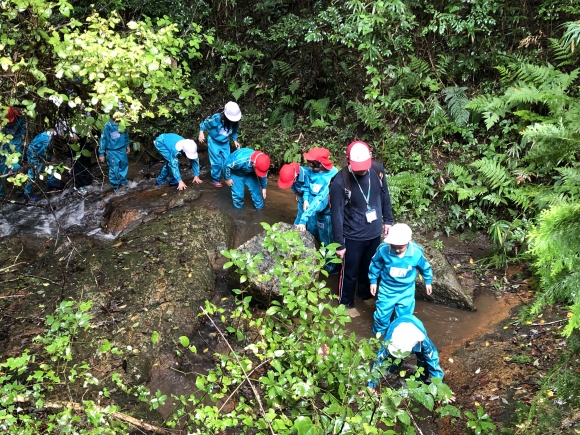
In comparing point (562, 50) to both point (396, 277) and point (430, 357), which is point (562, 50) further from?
point (430, 357)

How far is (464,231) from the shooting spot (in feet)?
22.4

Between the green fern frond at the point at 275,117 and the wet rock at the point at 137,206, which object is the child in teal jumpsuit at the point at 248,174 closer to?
the wet rock at the point at 137,206

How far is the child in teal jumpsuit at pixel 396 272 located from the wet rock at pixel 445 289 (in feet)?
2.85

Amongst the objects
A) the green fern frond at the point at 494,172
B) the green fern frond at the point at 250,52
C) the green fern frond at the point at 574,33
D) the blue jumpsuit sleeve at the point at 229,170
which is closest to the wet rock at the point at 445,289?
the green fern frond at the point at 494,172

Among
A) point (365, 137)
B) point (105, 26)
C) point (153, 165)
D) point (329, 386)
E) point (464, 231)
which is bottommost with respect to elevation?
point (153, 165)

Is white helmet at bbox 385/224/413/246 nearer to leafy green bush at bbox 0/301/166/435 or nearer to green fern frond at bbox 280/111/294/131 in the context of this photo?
leafy green bush at bbox 0/301/166/435

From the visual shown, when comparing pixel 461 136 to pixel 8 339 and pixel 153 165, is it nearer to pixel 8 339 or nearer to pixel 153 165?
pixel 153 165

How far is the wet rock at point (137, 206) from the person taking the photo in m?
7.14

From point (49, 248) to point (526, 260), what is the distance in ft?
23.2

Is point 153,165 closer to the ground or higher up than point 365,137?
closer to the ground

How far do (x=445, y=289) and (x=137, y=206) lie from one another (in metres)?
5.12

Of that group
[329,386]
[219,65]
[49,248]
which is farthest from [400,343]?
[219,65]

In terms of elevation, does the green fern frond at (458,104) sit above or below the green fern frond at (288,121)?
above

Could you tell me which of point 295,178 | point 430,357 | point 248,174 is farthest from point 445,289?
point 248,174
